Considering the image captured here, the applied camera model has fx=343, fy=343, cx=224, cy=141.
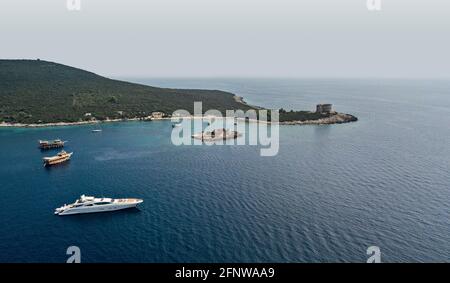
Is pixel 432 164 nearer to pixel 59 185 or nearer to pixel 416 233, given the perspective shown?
pixel 416 233

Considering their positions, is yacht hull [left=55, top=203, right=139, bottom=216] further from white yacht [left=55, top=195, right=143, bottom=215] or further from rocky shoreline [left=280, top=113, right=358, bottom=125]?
rocky shoreline [left=280, top=113, right=358, bottom=125]

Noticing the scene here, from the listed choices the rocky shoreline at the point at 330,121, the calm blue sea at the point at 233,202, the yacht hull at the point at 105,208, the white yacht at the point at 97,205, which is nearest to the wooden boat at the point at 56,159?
the calm blue sea at the point at 233,202

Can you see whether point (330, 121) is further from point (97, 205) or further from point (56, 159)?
point (97, 205)

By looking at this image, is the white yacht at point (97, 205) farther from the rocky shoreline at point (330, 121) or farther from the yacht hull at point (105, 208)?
the rocky shoreline at point (330, 121)

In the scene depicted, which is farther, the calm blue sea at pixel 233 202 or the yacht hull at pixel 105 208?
the yacht hull at pixel 105 208

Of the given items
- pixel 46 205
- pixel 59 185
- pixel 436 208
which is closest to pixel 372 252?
pixel 436 208
